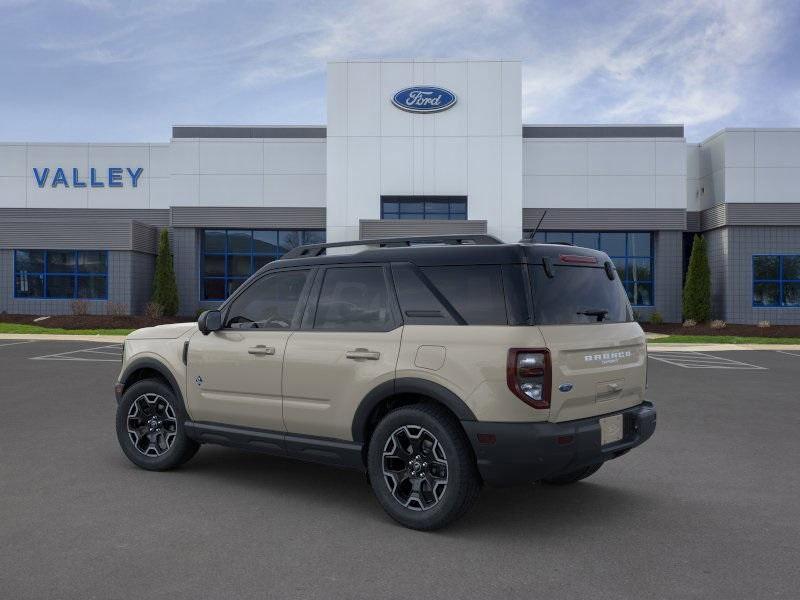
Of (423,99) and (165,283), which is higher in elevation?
(423,99)

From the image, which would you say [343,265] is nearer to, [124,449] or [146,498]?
[146,498]

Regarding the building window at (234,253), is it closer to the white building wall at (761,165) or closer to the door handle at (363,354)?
the white building wall at (761,165)

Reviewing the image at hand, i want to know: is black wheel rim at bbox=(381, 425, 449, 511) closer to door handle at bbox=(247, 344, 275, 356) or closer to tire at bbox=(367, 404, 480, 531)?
tire at bbox=(367, 404, 480, 531)

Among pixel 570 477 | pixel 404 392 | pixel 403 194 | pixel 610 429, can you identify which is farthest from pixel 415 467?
pixel 403 194

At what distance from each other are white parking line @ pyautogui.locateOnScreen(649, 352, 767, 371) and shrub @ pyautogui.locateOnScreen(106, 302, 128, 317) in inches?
809

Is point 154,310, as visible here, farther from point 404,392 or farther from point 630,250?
point 404,392

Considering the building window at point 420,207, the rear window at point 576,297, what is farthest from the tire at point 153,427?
the building window at point 420,207

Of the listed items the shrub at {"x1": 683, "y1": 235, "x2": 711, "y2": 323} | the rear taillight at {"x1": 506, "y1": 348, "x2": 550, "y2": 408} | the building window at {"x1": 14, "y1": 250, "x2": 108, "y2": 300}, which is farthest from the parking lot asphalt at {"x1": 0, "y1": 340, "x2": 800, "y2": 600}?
the building window at {"x1": 14, "y1": 250, "x2": 108, "y2": 300}

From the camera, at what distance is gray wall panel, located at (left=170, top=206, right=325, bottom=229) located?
3036cm

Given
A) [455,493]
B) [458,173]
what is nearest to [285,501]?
[455,493]

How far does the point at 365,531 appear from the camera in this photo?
461 cm

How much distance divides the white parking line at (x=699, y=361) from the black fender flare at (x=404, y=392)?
12407 mm

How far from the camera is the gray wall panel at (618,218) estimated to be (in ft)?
96.2

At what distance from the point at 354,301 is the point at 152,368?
224 cm
